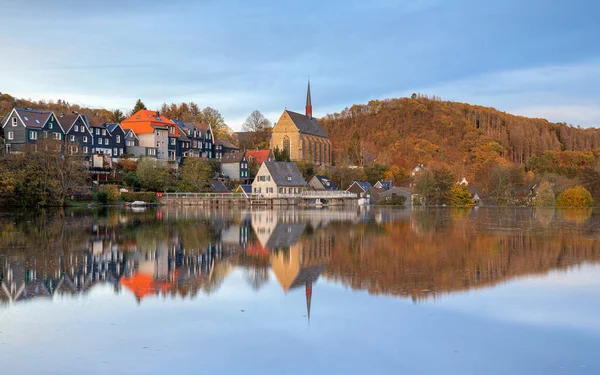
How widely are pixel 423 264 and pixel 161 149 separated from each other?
6177 cm

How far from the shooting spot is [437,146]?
115m

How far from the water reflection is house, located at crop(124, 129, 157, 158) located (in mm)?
43733

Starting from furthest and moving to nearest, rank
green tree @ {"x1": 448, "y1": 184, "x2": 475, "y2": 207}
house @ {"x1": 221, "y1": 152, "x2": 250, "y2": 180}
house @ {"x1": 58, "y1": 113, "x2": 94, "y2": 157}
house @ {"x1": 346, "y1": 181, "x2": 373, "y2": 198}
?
1. house @ {"x1": 221, "y1": 152, "x2": 250, "y2": 180}
2. house @ {"x1": 346, "y1": 181, "x2": 373, "y2": 198}
3. green tree @ {"x1": 448, "y1": 184, "x2": 475, "y2": 207}
4. house @ {"x1": 58, "y1": 113, "x2": 94, "y2": 157}

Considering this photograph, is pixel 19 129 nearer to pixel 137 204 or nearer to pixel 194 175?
pixel 137 204

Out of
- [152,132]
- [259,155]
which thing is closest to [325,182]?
[259,155]

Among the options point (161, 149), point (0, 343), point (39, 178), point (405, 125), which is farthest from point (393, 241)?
point (405, 125)

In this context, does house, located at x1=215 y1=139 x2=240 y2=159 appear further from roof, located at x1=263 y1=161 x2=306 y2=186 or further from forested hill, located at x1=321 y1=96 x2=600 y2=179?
forested hill, located at x1=321 y1=96 x2=600 y2=179

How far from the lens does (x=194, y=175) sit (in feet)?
219

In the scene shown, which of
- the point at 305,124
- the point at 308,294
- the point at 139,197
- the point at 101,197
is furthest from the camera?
the point at 305,124

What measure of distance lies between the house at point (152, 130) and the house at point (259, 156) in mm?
12089

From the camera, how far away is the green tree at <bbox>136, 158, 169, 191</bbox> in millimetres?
62500

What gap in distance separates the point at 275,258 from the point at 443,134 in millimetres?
110565

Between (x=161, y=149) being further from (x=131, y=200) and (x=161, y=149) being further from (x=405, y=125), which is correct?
(x=405, y=125)

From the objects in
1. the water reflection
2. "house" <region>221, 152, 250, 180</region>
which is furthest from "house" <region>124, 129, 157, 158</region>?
the water reflection
